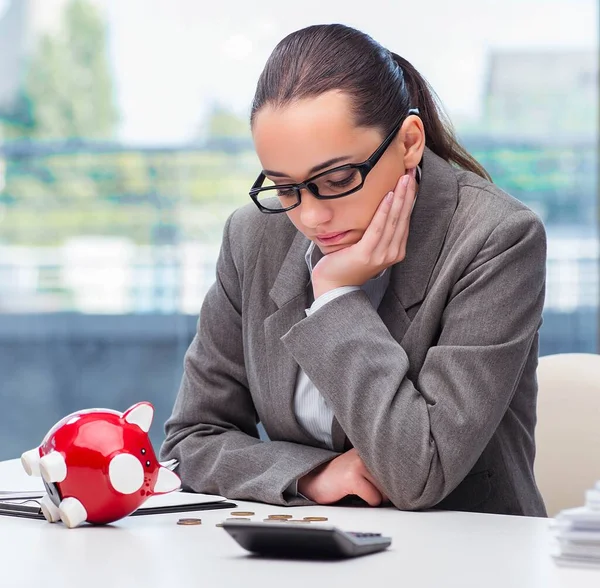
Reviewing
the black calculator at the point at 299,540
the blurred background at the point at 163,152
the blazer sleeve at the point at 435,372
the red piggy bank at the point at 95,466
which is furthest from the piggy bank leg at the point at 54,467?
the blurred background at the point at 163,152

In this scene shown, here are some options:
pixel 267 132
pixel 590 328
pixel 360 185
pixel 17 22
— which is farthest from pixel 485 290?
pixel 17 22

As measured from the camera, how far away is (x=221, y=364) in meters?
1.54

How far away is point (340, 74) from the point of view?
4.37ft

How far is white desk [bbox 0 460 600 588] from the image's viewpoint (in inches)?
34.0

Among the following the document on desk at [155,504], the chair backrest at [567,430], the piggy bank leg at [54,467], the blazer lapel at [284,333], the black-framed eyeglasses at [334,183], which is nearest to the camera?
the piggy bank leg at [54,467]

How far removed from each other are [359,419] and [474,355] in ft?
0.53

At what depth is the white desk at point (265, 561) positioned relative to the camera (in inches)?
34.0

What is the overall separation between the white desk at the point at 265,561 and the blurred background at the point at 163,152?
2479 millimetres

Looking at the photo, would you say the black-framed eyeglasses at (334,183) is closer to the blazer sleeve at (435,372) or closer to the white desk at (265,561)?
the blazer sleeve at (435,372)

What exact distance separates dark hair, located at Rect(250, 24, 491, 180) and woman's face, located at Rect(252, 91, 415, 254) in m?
0.02

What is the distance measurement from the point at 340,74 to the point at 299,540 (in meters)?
0.66

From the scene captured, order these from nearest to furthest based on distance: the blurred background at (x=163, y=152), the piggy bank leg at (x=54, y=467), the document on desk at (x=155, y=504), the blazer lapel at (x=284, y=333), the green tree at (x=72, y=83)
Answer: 1. the piggy bank leg at (x=54, y=467)
2. the document on desk at (x=155, y=504)
3. the blazer lapel at (x=284, y=333)
4. the blurred background at (x=163, y=152)
5. the green tree at (x=72, y=83)

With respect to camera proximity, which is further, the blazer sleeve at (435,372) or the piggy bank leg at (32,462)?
the blazer sleeve at (435,372)

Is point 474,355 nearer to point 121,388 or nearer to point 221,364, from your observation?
point 221,364
